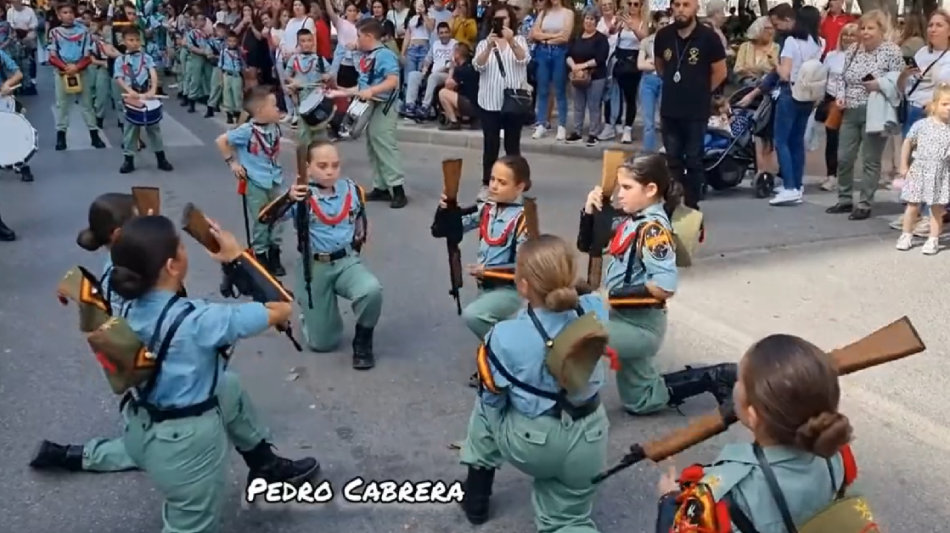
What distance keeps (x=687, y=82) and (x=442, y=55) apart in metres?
7.00

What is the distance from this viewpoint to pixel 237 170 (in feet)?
23.5

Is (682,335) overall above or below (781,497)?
below

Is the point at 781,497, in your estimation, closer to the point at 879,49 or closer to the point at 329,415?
the point at 329,415

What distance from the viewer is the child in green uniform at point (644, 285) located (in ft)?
14.4

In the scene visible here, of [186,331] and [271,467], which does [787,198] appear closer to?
[271,467]

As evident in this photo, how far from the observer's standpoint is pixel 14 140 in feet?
27.8

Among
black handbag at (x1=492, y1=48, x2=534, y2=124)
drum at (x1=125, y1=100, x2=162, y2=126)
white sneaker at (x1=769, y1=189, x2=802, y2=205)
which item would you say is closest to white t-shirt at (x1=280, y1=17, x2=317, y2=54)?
drum at (x1=125, y1=100, x2=162, y2=126)

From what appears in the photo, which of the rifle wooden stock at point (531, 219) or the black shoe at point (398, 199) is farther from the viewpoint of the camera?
the black shoe at point (398, 199)

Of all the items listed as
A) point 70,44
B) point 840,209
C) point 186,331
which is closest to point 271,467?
point 186,331

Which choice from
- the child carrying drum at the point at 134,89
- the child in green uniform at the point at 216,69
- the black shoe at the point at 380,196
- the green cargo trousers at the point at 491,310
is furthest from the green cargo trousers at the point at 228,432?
the child in green uniform at the point at 216,69

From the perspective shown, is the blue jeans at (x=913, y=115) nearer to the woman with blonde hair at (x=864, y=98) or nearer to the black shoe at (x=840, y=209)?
the woman with blonde hair at (x=864, y=98)

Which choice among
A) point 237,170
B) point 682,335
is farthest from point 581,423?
point 237,170

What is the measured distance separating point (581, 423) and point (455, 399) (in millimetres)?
1731

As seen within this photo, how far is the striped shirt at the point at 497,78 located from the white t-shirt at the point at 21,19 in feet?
41.7
